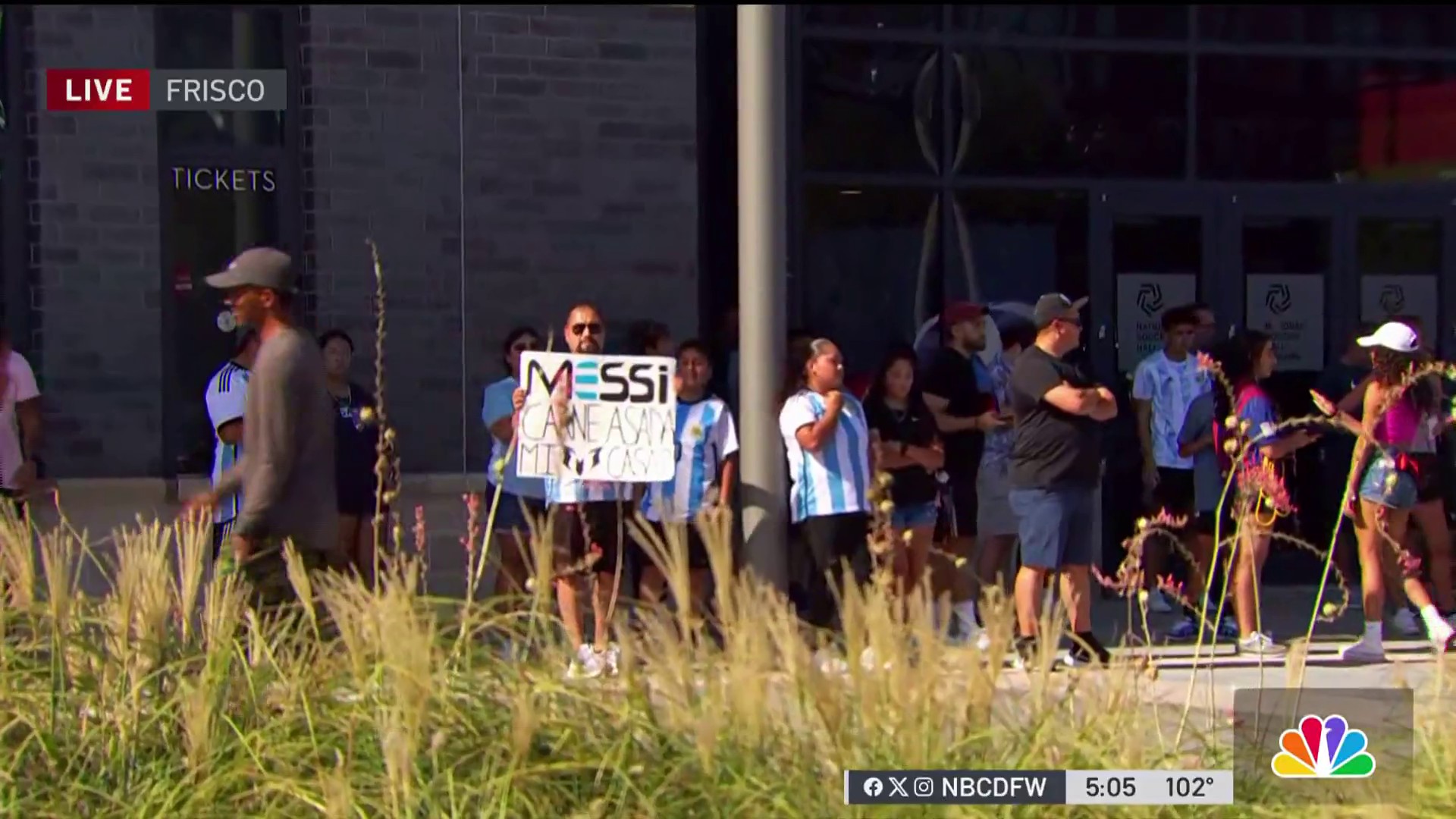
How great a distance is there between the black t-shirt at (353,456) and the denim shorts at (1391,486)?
4.81 metres

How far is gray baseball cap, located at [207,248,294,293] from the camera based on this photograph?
5.96 meters

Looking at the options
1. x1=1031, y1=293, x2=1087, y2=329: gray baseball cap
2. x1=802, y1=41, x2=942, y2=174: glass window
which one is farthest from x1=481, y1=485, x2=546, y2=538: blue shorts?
x1=802, y1=41, x2=942, y2=174: glass window

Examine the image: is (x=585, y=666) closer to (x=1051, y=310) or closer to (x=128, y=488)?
(x=1051, y=310)

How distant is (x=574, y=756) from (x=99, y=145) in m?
6.07

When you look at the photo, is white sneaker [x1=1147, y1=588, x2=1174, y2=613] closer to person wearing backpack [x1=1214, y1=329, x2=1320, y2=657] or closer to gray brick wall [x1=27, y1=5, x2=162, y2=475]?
person wearing backpack [x1=1214, y1=329, x2=1320, y2=657]

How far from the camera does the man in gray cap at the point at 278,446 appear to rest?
5.76 meters

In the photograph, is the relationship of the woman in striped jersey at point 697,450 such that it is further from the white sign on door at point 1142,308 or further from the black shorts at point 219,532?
the white sign on door at point 1142,308

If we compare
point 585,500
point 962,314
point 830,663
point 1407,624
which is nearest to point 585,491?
point 585,500

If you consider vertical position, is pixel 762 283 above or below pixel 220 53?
below

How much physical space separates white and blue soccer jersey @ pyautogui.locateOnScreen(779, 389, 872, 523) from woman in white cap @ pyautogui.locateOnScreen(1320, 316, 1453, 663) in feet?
7.75

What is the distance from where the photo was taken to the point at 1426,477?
8.99 metres

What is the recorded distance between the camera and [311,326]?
955cm

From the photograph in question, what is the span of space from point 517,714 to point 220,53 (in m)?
6.13

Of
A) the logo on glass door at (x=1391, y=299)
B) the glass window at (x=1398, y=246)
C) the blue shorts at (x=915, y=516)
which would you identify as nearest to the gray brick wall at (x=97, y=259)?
the blue shorts at (x=915, y=516)
